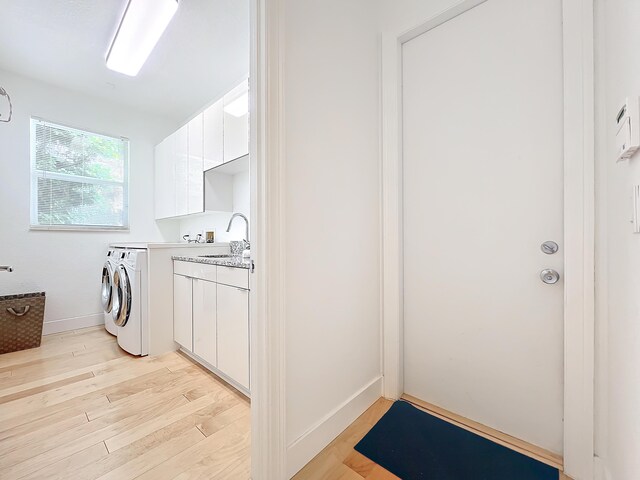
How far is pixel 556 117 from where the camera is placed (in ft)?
3.96

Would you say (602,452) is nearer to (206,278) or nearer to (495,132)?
(495,132)

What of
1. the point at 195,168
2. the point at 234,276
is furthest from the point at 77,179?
the point at 234,276

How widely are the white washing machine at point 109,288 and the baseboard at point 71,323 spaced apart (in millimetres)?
262

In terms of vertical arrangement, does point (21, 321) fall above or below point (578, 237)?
below

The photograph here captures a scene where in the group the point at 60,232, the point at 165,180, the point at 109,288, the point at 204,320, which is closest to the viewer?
the point at 204,320

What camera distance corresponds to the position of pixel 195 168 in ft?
9.44

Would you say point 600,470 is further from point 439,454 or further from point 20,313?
point 20,313

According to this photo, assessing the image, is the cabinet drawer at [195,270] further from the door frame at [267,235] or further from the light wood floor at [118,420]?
the door frame at [267,235]

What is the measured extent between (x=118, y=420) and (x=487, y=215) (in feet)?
7.57


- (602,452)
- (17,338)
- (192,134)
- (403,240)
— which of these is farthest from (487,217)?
(17,338)

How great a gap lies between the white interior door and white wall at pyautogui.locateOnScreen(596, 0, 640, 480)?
0.52 ft

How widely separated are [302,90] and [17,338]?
11.0ft

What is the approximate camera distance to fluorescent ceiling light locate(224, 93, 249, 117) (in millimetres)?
2336

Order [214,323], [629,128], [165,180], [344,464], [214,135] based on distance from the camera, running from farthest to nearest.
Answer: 1. [165,180]
2. [214,135]
3. [214,323]
4. [344,464]
5. [629,128]
